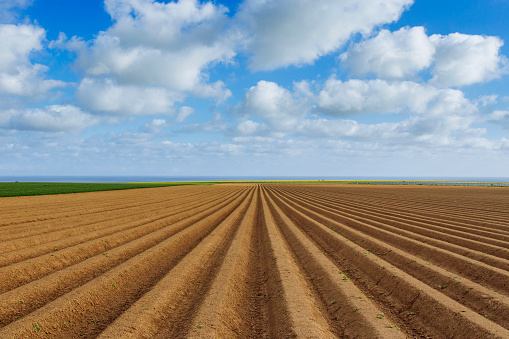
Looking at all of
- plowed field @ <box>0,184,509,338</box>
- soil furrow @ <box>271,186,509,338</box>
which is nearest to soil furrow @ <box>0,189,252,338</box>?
plowed field @ <box>0,184,509,338</box>

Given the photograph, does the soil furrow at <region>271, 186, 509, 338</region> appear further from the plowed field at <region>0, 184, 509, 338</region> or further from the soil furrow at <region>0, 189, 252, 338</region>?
the soil furrow at <region>0, 189, 252, 338</region>

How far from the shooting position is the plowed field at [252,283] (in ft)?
15.3

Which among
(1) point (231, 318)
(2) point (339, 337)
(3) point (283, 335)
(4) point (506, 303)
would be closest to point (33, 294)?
(1) point (231, 318)

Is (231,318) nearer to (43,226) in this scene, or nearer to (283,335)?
(283,335)

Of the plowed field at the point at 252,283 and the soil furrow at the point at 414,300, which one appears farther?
the plowed field at the point at 252,283

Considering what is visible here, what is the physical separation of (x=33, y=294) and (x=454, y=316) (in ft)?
24.6

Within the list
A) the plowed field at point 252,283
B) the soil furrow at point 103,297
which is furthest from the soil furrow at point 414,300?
the soil furrow at point 103,297

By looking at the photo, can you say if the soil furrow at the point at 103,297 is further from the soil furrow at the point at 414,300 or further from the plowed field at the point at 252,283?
the soil furrow at the point at 414,300

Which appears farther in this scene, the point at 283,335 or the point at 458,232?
the point at 458,232

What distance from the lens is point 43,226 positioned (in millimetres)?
12367

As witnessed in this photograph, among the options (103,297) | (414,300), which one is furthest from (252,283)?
(414,300)

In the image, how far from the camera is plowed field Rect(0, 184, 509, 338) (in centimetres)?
465

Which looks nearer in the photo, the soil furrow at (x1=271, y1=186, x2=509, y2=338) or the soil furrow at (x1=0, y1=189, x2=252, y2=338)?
the soil furrow at (x1=271, y1=186, x2=509, y2=338)

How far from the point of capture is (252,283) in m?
6.74
